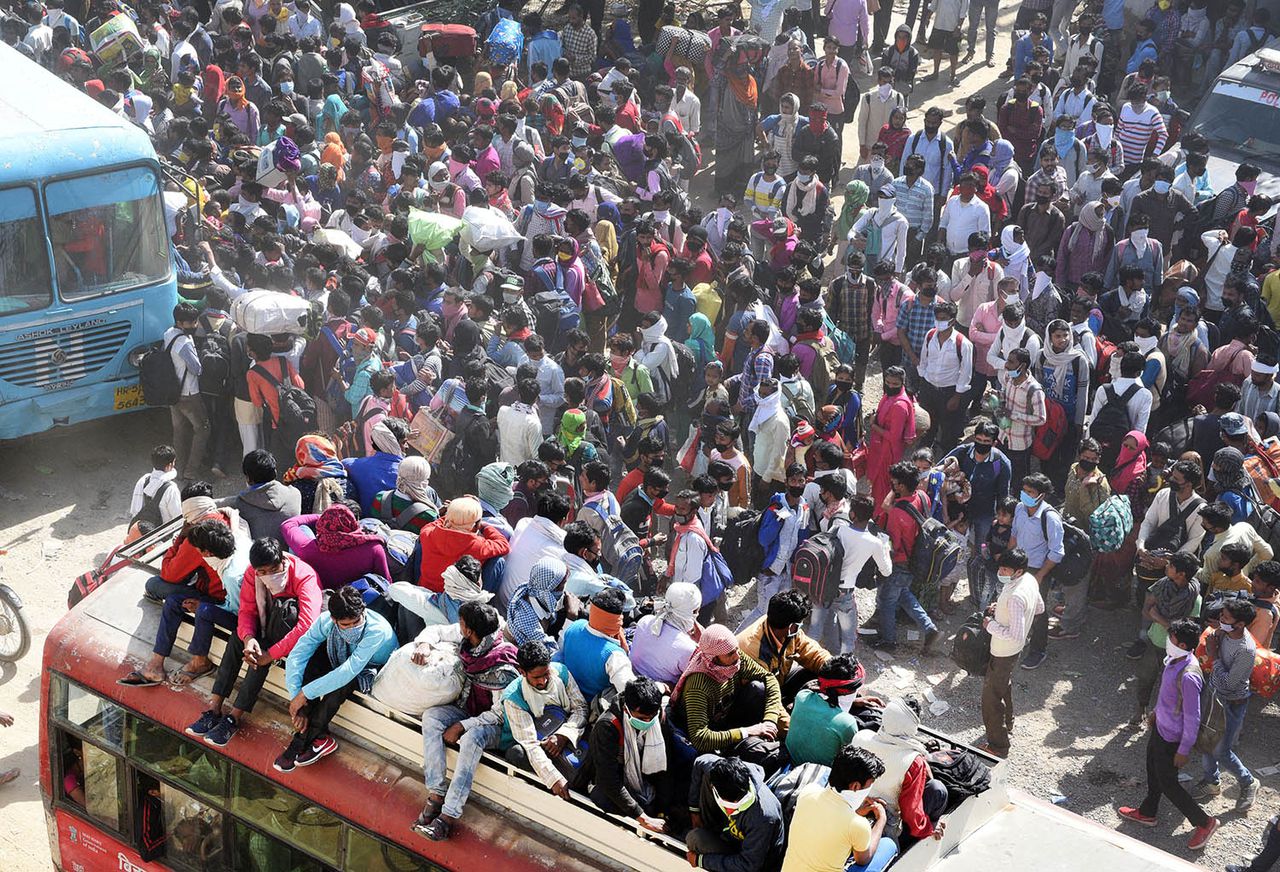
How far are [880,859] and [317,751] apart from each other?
8.36ft

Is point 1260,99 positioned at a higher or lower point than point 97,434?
higher

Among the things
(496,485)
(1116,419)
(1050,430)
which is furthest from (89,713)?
(1116,419)

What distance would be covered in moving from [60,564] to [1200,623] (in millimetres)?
8412

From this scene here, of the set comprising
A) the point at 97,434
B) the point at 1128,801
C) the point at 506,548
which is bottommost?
the point at 97,434

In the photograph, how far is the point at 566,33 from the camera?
19.0 meters

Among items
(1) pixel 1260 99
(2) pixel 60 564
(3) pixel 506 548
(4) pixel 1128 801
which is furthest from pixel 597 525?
(1) pixel 1260 99

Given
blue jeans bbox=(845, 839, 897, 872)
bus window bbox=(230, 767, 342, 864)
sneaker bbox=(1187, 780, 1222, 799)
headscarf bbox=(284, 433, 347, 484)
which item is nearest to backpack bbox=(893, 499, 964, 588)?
sneaker bbox=(1187, 780, 1222, 799)

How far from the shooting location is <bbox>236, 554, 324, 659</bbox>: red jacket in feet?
22.2

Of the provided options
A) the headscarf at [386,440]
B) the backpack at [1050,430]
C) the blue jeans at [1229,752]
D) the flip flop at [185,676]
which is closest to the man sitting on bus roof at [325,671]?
the flip flop at [185,676]

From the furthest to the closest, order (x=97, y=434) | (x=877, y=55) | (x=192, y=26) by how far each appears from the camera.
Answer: (x=877, y=55)
(x=192, y=26)
(x=97, y=434)

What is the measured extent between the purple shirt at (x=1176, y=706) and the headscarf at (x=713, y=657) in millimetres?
3534

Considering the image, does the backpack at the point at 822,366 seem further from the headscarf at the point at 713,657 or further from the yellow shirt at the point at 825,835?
the yellow shirt at the point at 825,835

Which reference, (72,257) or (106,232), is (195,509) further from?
(106,232)

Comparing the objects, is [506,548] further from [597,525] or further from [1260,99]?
[1260,99]
